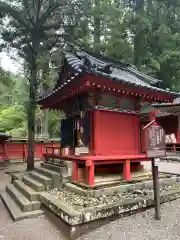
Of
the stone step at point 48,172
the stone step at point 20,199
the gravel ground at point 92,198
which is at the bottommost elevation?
the stone step at point 20,199

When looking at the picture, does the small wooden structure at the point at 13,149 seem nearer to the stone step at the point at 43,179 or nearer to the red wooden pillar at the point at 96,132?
the stone step at the point at 43,179

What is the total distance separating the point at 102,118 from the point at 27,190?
326 centimetres

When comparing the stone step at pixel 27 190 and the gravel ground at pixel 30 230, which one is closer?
the gravel ground at pixel 30 230

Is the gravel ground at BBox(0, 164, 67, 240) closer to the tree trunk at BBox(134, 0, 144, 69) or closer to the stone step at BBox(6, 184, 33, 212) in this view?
the stone step at BBox(6, 184, 33, 212)

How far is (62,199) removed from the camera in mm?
5512

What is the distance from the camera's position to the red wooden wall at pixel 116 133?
22.4 ft

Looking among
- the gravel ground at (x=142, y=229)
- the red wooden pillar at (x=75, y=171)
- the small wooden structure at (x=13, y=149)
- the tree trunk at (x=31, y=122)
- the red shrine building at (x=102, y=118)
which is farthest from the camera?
the small wooden structure at (x=13, y=149)

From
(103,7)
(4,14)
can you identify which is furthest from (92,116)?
(103,7)

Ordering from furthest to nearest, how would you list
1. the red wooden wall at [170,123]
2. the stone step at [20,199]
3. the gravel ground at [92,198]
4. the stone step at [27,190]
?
the red wooden wall at [170,123] < the stone step at [27,190] < the stone step at [20,199] < the gravel ground at [92,198]

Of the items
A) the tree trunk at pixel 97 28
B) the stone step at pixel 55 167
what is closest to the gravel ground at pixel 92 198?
the stone step at pixel 55 167

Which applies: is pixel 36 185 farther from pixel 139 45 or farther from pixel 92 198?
pixel 139 45

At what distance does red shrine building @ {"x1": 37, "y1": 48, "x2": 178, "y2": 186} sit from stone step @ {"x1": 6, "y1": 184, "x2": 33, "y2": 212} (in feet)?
5.20

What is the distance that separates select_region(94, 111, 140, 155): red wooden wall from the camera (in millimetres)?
6824

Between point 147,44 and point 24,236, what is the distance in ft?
76.2
